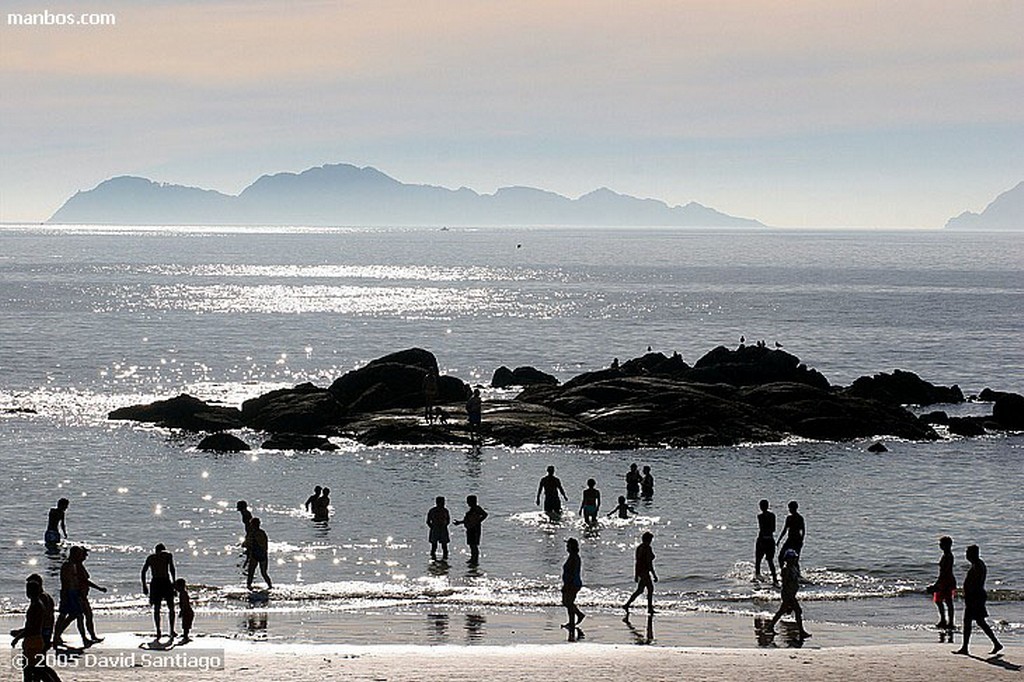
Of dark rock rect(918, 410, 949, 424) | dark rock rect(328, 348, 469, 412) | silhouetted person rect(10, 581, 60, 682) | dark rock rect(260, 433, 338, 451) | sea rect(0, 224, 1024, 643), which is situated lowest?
sea rect(0, 224, 1024, 643)

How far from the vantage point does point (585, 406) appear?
56.1 m

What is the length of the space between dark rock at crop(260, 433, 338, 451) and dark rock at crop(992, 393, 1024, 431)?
31.4m

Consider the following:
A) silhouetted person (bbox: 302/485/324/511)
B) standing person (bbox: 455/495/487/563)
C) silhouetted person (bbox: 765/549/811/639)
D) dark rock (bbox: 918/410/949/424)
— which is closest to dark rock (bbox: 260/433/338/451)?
silhouetted person (bbox: 302/485/324/511)

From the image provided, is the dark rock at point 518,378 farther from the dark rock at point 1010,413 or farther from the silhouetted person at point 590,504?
the silhouetted person at point 590,504

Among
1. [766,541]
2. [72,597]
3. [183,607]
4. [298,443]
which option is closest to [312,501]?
[298,443]

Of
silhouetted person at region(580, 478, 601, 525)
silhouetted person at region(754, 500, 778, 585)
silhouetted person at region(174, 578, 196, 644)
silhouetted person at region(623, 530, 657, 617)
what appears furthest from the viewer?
silhouetted person at region(580, 478, 601, 525)

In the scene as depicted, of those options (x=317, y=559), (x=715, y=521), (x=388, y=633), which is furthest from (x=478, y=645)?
(x=715, y=521)

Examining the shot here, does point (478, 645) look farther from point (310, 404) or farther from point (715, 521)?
point (310, 404)

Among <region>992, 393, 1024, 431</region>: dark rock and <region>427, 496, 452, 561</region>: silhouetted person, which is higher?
<region>992, 393, 1024, 431</region>: dark rock

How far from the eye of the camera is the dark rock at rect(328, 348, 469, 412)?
5750 centimetres

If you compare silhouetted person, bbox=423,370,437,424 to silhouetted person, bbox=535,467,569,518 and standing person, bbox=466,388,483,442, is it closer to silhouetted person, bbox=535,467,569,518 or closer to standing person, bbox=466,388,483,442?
standing person, bbox=466,388,483,442

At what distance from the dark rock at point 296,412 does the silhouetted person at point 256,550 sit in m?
25.6

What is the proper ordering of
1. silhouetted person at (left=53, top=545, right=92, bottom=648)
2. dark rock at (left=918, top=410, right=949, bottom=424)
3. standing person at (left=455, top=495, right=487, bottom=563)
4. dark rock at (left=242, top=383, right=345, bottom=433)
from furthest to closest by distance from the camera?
dark rock at (left=918, top=410, right=949, bottom=424) < dark rock at (left=242, top=383, right=345, bottom=433) < standing person at (left=455, top=495, right=487, bottom=563) < silhouetted person at (left=53, top=545, right=92, bottom=648)

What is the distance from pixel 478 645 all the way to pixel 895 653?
7.66 metres
